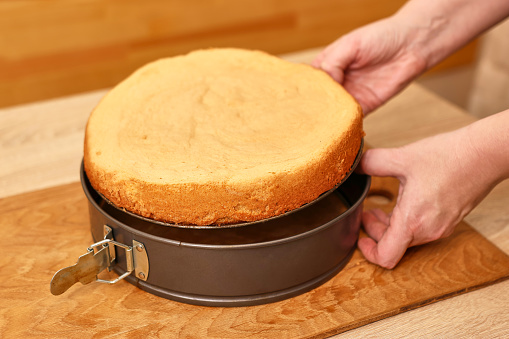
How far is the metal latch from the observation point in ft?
2.95

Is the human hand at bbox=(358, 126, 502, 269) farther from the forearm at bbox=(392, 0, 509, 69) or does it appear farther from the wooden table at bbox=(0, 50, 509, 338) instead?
the forearm at bbox=(392, 0, 509, 69)

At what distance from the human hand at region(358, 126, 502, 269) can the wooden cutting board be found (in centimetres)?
6

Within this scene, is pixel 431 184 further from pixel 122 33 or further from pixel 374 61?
pixel 122 33

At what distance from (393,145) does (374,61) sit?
0.80 ft

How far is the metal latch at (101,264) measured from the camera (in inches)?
35.4

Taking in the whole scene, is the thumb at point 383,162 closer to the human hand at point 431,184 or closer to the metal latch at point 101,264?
the human hand at point 431,184

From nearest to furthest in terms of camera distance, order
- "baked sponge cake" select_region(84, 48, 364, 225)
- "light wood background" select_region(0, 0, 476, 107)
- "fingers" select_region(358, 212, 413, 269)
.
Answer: "baked sponge cake" select_region(84, 48, 364, 225)
"fingers" select_region(358, 212, 413, 269)
"light wood background" select_region(0, 0, 476, 107)

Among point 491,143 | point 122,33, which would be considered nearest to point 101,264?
point 491,143

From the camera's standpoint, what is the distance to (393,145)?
145cm

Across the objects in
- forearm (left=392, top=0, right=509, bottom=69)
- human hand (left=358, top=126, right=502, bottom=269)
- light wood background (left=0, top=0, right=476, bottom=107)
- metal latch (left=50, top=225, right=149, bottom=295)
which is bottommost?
light wood background (left=0, top=0, right=476, bottom=107)

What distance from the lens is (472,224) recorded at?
1178 mm

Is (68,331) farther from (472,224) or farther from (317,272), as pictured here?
(472,224)

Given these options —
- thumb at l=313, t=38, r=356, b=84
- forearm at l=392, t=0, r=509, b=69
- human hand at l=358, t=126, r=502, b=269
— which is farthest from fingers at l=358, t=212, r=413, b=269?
forearm at l=392, t=0, r=509, b=69

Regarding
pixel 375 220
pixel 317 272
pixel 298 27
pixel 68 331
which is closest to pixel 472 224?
pixel 375 220
